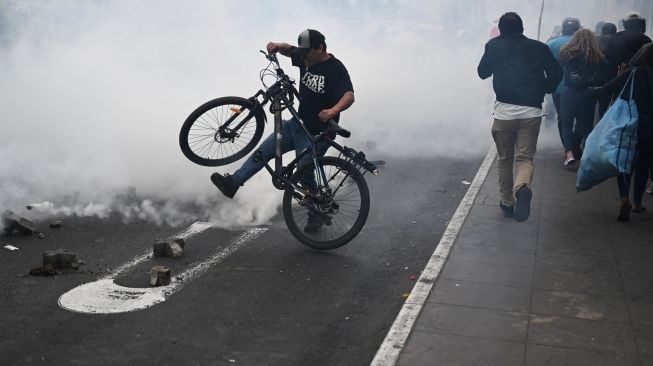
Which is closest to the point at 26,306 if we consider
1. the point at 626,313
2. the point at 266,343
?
Result: the point at 266,343

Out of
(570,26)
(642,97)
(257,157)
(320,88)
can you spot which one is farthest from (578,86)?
(257,157)

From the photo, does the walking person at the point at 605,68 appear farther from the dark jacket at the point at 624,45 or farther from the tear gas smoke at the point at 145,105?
the tear gas smoke at the point at 145,105

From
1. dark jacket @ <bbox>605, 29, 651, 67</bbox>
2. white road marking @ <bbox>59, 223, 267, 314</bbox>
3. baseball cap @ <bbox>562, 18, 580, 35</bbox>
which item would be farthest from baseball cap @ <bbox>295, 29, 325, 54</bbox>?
baseball cap @ <bbox>562, 18, 580, 35</bbox>

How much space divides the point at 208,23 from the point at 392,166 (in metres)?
4.32

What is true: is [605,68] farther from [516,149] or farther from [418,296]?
[418,296]

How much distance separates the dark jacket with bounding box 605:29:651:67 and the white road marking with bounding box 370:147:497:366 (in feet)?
8.84

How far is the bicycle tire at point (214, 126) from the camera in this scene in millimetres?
7453

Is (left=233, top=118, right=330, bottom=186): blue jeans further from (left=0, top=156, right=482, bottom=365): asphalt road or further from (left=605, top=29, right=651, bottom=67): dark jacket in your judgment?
(left=605, top=29, right=651, bottom=67): dark jacket

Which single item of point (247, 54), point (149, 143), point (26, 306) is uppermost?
point (247, 54)

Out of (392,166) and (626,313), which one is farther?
(392,166)

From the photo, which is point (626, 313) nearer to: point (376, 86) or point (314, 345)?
point (314, 345)

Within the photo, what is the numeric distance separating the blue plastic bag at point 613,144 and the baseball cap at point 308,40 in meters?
2.71

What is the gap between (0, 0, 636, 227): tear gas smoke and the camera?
872 centimetres

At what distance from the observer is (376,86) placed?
58.4 feet
